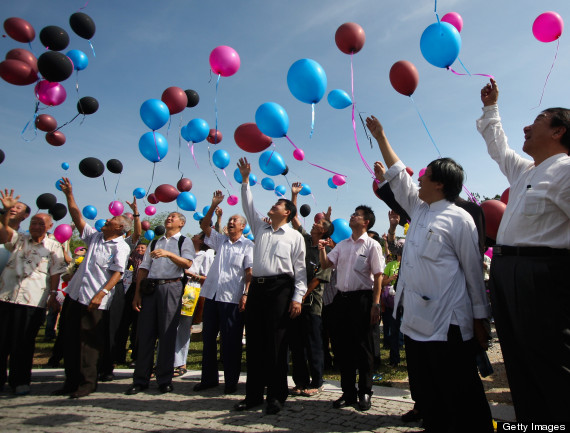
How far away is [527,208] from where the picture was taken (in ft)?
5.90

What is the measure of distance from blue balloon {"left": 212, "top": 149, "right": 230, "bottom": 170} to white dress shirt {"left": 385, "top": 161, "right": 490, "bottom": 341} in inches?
196

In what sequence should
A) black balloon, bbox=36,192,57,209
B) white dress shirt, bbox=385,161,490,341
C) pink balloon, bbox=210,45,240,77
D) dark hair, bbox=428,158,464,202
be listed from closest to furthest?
white dress shirt, bbox=385,161,490,341 < dark hair, bbox=428,158,464,202 < pink balloon, bbox=210,45,240,77 < black balloon, bbox=36,192,57,209

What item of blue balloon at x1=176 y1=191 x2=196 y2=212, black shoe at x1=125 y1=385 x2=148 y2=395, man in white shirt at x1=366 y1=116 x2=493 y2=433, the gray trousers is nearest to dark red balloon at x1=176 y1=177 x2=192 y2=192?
blue balloon at x1=176 y1=191 x2=196 y2=212

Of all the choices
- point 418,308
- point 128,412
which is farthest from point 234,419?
point 418,308

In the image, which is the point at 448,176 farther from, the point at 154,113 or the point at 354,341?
the point at 154,113

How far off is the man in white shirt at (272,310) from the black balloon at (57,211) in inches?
223

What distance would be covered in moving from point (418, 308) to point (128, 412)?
2686mm

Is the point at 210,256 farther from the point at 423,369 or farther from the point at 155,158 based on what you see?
the point at 423,369

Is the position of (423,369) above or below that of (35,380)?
above

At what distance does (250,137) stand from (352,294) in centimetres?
251

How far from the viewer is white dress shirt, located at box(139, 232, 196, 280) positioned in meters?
4.05

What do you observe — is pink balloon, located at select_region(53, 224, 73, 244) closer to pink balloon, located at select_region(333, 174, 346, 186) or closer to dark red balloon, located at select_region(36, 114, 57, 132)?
dark red balloon, located at select_region(36, 114, 57, 132)

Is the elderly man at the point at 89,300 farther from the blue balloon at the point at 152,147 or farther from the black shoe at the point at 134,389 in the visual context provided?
the blue balloon at the point at 152,147

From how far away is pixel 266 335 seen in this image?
3373mm
